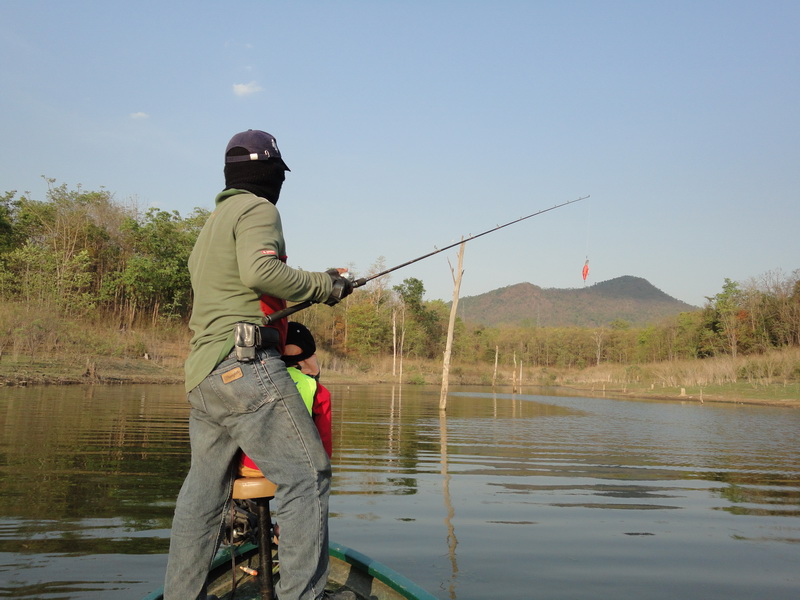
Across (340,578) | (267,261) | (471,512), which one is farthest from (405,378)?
(267,261)

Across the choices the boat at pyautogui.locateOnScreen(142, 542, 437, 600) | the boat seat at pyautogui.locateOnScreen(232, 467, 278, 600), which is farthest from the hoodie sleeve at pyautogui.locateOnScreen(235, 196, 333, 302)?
the boat at pyautogui.locateOnScreen(142, 542, 437, 600)

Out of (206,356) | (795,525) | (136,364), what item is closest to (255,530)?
(206,356)

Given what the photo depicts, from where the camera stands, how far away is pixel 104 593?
3.39 m

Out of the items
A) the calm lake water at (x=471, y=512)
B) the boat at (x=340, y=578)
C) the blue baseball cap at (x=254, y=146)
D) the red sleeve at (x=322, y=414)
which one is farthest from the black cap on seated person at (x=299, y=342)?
the calm lake water at (x=471, y=512)

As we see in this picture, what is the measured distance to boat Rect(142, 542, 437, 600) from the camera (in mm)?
2689

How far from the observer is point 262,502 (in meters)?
2.47

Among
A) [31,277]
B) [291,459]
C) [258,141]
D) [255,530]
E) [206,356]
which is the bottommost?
[255,530]

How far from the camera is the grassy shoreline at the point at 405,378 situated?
75.8 ft

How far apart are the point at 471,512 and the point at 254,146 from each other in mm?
4472

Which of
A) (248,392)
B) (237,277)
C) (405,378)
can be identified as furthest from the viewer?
(405,378)

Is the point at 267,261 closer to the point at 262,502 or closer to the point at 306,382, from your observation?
the point at 306,382

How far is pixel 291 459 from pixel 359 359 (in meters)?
55.6

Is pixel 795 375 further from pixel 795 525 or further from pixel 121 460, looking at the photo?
pixel 121 460

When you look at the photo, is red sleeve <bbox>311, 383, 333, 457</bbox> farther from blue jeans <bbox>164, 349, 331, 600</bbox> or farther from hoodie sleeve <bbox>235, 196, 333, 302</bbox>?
hoodie sleeve <bbox>235, 196, 333, 302</bbox>
